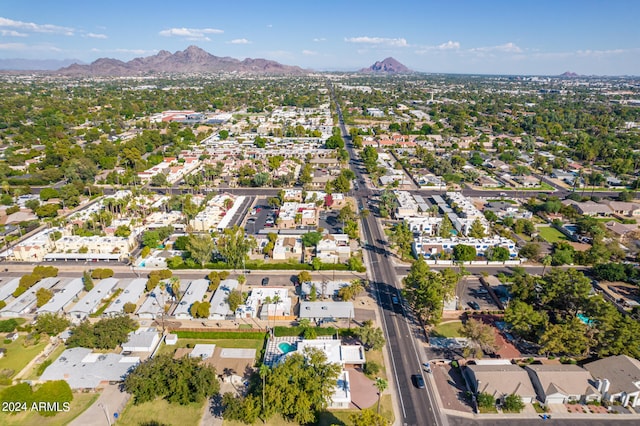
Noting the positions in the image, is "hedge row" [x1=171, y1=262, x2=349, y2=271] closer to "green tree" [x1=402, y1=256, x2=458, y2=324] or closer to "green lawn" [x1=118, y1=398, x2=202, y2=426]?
"green tree" [x1=402, y1=256, x2=458, y2=324]

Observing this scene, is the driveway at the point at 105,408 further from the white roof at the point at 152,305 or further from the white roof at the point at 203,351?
the white roof at the point at 152,305

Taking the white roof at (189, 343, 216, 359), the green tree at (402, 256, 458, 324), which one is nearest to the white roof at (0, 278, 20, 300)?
the white roof at (189, 343, 216, 359)

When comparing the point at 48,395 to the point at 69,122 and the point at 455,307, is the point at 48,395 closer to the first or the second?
the point at 455,307

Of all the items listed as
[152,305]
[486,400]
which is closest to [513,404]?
[486,400]

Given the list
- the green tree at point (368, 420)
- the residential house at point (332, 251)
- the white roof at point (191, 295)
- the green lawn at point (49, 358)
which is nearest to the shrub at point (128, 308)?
the white roof at point (191, 295)

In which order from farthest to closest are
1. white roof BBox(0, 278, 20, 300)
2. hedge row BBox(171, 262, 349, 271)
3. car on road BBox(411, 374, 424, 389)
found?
hedge row BBox(171, 262, 349, 271), white roof BBox(0, 278, 20, 300), car on road BBox(411, 374, 424, 389)

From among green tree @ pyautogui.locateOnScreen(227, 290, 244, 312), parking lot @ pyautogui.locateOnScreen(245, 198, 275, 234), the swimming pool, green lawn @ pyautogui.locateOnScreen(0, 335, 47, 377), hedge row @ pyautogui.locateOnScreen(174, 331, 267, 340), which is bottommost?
green lawn @ pyautogui.locateOnScreen(0, 335, 47, 377)
